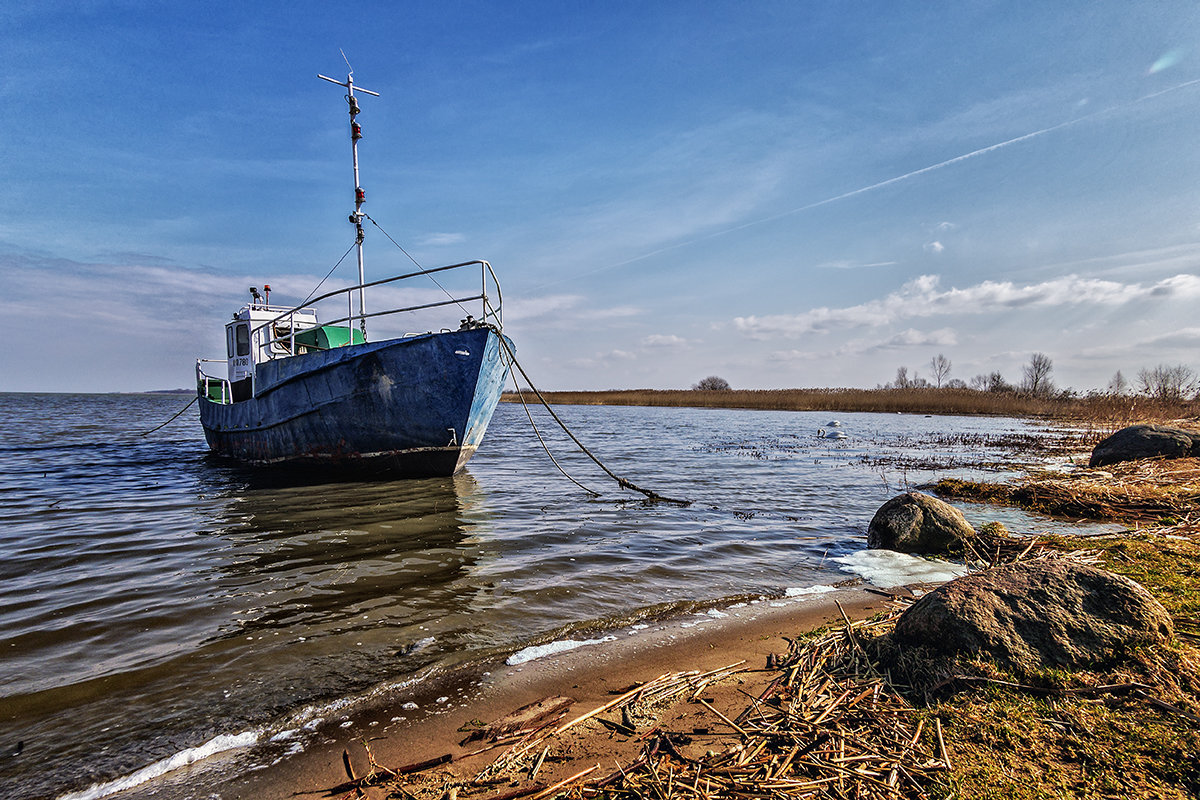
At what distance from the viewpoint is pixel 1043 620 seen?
8.91 ft

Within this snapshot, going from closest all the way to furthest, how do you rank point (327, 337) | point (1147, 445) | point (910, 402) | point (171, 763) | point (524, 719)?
point (171, 763)
point (524, 719)
point (1147, 445)
point (327, 337)
point (910, 402)

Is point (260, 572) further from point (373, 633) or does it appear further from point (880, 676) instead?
point (880, 676)

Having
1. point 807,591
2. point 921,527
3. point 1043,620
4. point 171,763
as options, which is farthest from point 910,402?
point 171,763

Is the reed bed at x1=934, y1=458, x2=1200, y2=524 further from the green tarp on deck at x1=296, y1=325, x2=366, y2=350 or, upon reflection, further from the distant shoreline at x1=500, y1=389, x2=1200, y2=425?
the distant shoreline at x1=500, y1=389, x2=1200, y2=425

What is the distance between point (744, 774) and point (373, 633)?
10.0ft

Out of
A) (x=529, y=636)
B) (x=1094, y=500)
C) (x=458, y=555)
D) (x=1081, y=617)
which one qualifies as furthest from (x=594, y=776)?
(x=1094, y=500)

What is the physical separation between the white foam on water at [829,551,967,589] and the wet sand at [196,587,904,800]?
85cm

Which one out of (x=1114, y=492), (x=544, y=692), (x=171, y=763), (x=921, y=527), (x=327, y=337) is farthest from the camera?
(x=327, y=337)

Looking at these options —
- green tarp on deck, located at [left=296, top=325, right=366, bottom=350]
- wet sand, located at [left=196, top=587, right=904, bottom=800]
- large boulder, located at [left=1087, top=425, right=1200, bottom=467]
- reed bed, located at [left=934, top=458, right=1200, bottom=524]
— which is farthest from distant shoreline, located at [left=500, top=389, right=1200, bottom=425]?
wet sand, located at [left=196, top=587, right=904, bottom=800]

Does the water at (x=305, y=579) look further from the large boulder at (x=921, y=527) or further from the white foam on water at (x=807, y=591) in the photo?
the large boulder at (x=921, y=527)

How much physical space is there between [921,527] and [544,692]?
5034 millimetres

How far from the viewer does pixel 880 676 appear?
9.01 feet

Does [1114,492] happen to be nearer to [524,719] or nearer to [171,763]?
[524,719]

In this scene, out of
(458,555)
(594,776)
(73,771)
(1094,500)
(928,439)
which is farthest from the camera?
(928,439)
